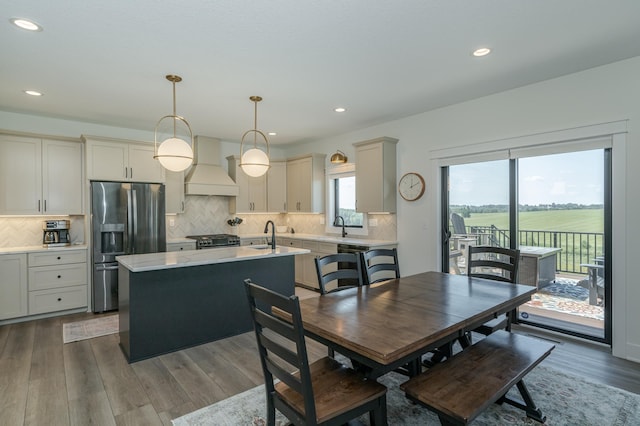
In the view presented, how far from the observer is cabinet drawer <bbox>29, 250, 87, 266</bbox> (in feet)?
14.4

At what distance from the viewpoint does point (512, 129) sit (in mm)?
3820

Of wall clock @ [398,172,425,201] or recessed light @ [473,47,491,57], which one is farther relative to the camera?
wall clock @ [398,172,425,201]

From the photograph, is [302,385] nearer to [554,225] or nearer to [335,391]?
[335,391]

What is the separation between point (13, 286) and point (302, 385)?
15.2 ft

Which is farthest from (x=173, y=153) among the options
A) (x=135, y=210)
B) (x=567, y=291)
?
(x=567, y=291)

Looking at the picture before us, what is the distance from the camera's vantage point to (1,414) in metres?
2.33

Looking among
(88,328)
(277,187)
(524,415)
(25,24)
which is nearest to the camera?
(524,415)

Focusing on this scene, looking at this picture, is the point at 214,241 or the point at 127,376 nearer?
the point at 127,376

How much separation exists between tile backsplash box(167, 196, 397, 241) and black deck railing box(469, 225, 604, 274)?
1.76 metres

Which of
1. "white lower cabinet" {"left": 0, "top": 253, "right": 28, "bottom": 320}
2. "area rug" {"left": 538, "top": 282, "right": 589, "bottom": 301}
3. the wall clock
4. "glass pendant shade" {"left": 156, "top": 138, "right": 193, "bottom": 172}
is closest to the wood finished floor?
"area rug" {"left": 538, "top": 282, "right": 589, "bottom": 301}

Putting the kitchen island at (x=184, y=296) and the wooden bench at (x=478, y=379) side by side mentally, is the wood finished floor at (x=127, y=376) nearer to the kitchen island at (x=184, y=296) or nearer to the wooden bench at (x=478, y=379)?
the kitchen island at (x=184, y=296)

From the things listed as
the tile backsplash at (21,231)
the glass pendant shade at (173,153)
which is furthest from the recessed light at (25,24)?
the tile backsplash at (21,231)

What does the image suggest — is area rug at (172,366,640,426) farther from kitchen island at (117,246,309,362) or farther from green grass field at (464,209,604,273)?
green grass field at (464,209,604,273)

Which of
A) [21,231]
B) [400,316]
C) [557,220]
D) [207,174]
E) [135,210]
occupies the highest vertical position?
[207,174]
